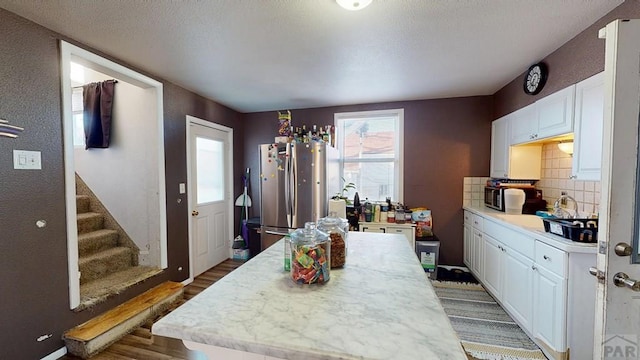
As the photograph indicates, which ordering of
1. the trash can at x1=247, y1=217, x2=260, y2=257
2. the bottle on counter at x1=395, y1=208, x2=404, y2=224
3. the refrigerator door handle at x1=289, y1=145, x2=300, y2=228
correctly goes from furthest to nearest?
1. the trash can at x1=247, y1=217, x2=260, y2=257
2. the bottle on counter at x1=395, y1=208, x2=404, y2=224
3. the refrigerator door handle at x1=289, y1=145, x2=300, y2=228

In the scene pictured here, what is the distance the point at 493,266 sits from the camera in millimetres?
2547

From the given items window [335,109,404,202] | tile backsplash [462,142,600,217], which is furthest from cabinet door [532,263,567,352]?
window [335,109,404,202]

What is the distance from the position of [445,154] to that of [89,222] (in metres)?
4.46

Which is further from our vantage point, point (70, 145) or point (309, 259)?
point (70, 145)

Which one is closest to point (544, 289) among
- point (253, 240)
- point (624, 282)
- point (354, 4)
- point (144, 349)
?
point (624, 282)

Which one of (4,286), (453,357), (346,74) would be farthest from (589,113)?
(4,286)

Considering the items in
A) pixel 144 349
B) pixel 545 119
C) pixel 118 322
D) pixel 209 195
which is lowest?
pixel 144 349

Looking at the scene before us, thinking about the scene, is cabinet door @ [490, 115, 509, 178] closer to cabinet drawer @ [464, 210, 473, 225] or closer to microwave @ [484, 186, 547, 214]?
microwave @ [484, 186, 547, 214]

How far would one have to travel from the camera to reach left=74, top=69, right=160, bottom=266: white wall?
273cm

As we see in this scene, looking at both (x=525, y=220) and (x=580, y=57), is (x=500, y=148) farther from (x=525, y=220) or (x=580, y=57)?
(x=580, y=57)

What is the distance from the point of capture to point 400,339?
65 centimetres

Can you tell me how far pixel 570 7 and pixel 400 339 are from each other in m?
2.19

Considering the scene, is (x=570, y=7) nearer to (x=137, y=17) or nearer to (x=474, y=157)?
(x=474, y=157)

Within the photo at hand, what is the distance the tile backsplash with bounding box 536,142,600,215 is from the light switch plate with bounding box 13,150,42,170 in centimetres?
412
